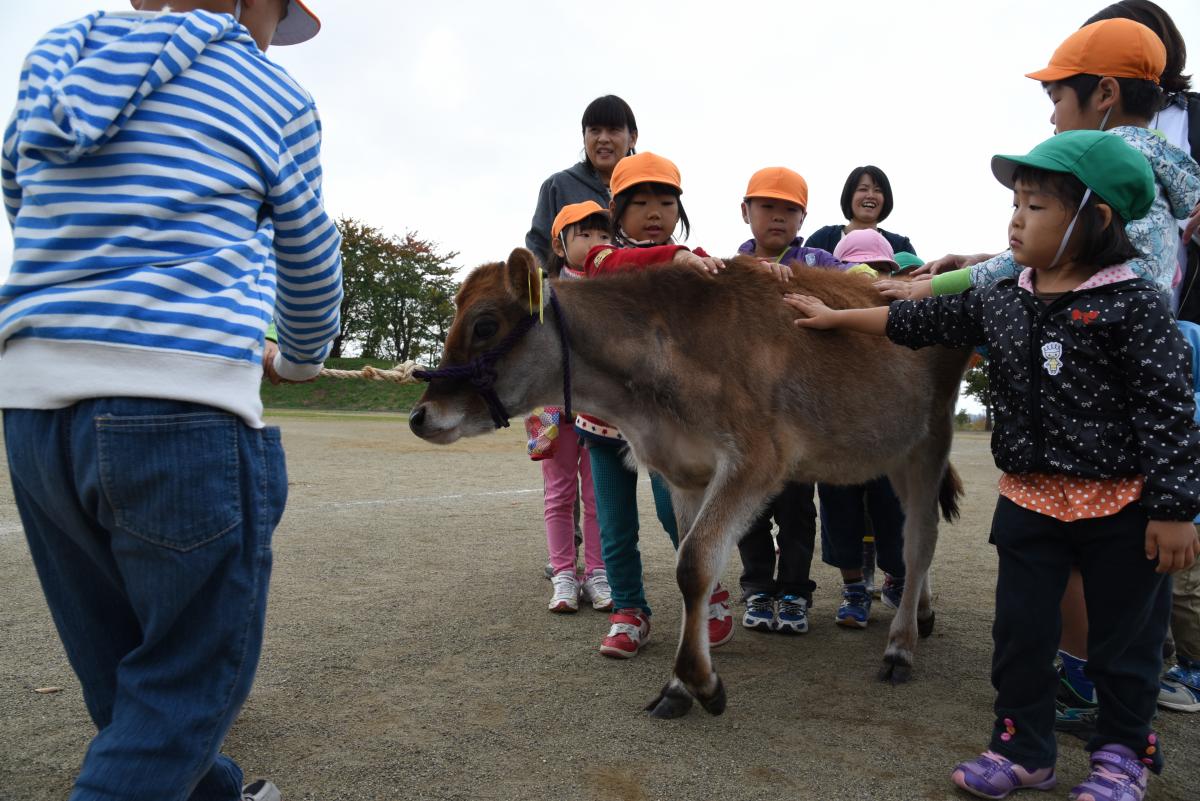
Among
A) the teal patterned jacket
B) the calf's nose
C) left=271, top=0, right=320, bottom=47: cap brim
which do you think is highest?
left=271, top=0, right=320, bottom=47: cap brim

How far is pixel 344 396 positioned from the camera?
109ft

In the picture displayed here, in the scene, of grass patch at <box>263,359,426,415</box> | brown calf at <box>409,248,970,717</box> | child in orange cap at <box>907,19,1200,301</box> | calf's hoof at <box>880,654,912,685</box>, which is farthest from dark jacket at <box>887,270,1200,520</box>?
grass patch at <box>263,359,426,415</box>

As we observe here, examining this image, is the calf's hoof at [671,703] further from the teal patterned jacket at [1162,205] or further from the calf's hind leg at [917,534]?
the teal patterned jacket at [1162,205]

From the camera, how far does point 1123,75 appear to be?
3.35 m

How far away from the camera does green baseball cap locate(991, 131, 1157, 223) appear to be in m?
2.68

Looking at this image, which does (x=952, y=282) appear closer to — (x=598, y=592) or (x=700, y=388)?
(x=700, y=388)

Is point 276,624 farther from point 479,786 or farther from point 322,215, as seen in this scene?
point 322,215

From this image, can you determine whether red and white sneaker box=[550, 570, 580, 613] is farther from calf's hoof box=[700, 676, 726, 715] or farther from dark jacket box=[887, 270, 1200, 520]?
dark jacket box=[887, 270, 1200, 520]

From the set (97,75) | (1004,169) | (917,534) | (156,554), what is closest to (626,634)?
(917,534)

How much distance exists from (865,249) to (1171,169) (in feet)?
7.08

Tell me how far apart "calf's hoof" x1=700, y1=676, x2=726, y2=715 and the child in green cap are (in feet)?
2.95

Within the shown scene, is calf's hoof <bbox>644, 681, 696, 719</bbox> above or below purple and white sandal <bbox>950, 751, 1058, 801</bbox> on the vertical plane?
below

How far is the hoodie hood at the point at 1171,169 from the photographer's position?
314 cm

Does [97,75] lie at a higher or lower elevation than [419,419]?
higher
